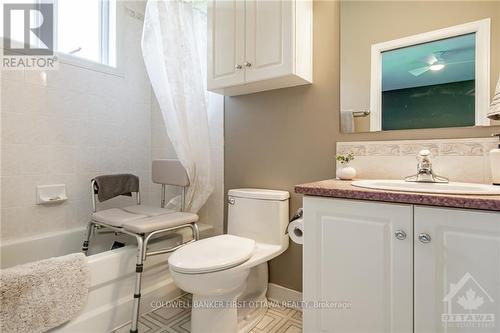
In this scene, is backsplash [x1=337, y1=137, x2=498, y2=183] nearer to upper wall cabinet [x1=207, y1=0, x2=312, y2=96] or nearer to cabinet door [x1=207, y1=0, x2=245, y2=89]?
upper wall cabinet [x1=207, y1=0, x2=312, y2=96]

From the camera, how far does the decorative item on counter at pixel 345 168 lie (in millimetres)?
1362

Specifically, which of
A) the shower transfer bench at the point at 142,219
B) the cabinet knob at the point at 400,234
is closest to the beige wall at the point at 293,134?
the shower transfer bench at the point at 142,219

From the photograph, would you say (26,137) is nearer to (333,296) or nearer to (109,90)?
(109,90)

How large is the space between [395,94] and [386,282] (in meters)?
0.90

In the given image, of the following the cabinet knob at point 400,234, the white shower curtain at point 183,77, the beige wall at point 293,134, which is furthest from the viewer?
the white shower curtain at point 183,77

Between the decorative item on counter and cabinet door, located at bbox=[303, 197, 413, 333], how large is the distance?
37 centimetres

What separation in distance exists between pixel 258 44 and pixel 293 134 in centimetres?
54

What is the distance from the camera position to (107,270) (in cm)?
140

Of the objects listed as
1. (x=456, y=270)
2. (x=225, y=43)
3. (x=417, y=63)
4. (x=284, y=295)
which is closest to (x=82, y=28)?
(x=225, y=43)

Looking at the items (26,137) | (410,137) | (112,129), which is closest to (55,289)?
(26,137)

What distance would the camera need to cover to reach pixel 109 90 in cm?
212

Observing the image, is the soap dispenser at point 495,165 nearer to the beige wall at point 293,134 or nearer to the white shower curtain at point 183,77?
the beige wall at point 293,134

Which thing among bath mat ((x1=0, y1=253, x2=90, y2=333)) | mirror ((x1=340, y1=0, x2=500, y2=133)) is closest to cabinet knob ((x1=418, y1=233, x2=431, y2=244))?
mirror ((x1=340, y1=0, x2=500, y2=133))

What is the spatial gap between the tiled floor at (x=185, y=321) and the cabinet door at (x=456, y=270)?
776 mm
